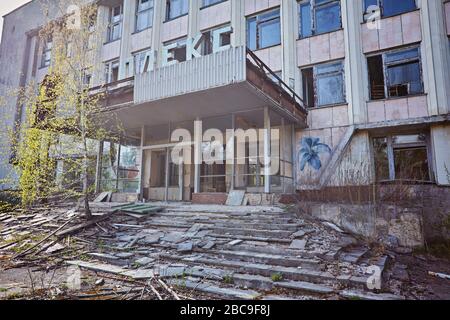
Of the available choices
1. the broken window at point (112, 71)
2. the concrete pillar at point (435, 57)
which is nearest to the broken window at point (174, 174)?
the broken window at point (112, 71)

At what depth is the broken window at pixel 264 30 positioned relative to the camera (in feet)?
45.7

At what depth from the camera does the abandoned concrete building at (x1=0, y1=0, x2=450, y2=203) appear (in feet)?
30.9

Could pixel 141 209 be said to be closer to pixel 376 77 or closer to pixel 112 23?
pixel 376 77

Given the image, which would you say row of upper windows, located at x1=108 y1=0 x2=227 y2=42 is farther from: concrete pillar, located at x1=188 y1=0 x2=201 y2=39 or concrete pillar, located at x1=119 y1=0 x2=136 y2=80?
concrete pillar, located at x1=188 y1=0 x2=201 y2=39

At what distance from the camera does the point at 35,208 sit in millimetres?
11586

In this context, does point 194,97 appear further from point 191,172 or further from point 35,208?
point 35,208

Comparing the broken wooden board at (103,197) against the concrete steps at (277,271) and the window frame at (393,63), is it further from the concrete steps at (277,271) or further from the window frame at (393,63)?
the window frame at (393,63)

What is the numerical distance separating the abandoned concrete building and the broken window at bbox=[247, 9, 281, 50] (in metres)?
0.05

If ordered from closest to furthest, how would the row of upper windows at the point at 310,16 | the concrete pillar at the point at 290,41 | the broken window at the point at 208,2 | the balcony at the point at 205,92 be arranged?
the balcony at the point at 205,92, the row of upper windows at the point at 310,16, the concrete pillar at the point at 290,41, the broken window at the point at 208,2

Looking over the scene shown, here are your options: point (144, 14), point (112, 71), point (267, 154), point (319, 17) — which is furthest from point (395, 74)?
point (112, 71)

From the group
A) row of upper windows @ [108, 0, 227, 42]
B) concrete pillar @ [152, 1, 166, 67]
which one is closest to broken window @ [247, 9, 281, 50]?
row of upper windows @ [108, 0, 227, 42]

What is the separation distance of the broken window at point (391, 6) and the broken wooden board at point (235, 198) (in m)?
9.61

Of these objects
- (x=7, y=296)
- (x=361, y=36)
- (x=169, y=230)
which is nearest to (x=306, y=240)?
(x=169, y=230)

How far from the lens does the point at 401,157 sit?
36.8 feet
